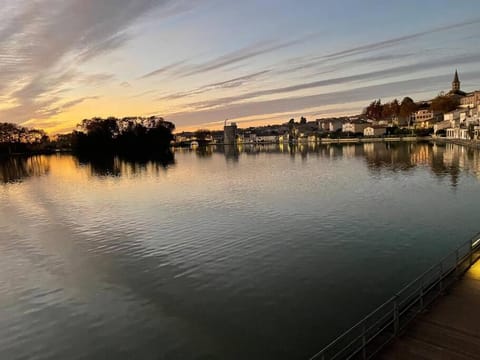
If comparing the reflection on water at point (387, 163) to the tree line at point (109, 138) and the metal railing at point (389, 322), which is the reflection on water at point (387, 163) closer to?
the metal railing at point (389, 322)

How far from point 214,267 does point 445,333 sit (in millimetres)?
12361

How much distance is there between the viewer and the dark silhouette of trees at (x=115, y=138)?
176m

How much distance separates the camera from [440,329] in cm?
927

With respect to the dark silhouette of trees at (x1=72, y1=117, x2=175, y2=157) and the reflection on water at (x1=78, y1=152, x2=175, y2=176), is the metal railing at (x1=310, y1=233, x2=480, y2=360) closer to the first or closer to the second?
the reflection on water at (x1=78, y1=152, x2=175, y2=176)

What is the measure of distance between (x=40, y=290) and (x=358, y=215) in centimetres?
2331

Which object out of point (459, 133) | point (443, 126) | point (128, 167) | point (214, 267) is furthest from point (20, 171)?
point (443, 126)

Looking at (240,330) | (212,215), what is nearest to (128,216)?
(212,215)

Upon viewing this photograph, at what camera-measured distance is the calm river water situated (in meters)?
13.0

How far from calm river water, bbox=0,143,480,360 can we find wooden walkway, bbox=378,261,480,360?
3477 mm

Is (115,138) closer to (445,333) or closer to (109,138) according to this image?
(109,138)

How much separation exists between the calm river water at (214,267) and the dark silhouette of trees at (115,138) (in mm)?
140503

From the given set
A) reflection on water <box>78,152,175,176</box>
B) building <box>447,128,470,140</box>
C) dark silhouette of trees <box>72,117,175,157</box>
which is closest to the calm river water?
reflection on water <box>78,152,175,176</box>

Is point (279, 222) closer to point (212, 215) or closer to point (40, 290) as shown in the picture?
point (212, 215)

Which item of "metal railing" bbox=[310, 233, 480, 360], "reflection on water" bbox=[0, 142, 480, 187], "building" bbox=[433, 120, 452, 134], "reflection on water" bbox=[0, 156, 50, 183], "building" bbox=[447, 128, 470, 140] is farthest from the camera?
"building" bbox=[433, 120, 452, 134]
